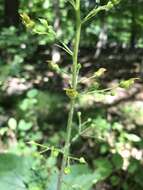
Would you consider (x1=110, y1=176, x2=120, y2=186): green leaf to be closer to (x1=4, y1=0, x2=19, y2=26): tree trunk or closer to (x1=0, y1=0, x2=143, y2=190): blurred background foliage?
(x1=0, y1=0, x2=143, y2=190): blurred background foliage

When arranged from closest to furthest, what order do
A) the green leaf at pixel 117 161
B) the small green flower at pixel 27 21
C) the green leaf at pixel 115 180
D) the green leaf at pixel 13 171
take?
1. the small green flower at pixel 27 21
2. the green leaf at pixel 13 171
3. the green leaf at pixel 117 161
4. the green leaf at pixel 115 180

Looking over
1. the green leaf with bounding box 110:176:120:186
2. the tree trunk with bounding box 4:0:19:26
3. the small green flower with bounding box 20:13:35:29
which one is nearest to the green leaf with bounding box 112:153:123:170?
the green leaf with bounding box 110:176:120:186

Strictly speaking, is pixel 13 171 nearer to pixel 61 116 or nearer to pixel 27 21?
pixel 27 21

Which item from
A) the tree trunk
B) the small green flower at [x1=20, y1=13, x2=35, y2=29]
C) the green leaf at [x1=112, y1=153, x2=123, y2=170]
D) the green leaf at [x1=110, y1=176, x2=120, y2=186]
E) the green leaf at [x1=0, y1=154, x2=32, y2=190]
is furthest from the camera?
the tree trunk

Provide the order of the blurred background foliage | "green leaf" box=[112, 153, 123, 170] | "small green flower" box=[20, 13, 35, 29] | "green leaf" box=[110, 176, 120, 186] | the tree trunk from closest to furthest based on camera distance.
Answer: "small green flower" box=[20, 13, 35, 29] < the blurred background foliage < "green leaf" box=[112, 153, 123, 170] < "green leaf" box=[110, 176, 120, 186] < the tree trunk

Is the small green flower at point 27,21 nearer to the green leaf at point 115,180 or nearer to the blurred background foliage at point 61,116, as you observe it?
the blurred background foliage at point 61,116

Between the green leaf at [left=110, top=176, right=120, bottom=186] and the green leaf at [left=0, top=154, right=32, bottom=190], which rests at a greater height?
the green leaf at [left=0, top=154, right=32, bottom=190]

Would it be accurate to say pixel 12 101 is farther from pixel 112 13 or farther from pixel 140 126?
pixel 112 13

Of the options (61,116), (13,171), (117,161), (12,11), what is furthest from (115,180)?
(12,11)

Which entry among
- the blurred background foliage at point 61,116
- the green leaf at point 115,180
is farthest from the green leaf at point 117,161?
the green leaf at point 115,180

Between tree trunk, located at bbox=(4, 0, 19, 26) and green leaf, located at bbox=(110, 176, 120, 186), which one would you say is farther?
tree trunk, located at bbox=(4, 0, 19, 26)
